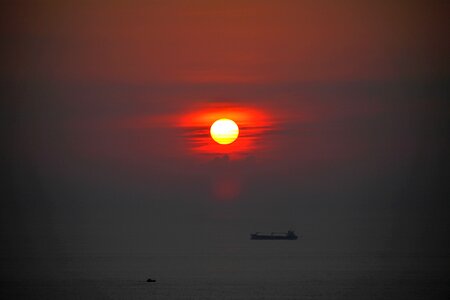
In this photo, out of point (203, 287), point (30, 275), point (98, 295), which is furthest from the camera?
point (30, 275)

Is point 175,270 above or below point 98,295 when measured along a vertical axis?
above

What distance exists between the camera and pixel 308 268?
542 feet

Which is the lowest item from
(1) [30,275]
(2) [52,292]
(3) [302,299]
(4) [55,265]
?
(3) [302,299]

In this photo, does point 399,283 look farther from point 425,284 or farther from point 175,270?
point 175,270

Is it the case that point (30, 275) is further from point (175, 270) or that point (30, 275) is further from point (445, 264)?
point (445, 264)

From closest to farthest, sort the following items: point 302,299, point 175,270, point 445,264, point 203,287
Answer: point 302,299, point 203,287, point 175,270, point 445,264

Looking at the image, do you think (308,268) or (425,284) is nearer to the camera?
(425,284)

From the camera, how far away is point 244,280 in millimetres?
136500

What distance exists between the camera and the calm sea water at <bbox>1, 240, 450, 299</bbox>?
116500 millimetres

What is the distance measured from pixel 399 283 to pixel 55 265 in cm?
7879

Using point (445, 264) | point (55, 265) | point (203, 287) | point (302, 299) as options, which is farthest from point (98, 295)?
point (445, 264)

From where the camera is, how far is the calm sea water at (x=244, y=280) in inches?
4587

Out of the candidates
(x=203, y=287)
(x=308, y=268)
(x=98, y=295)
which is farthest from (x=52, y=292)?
(x=308, y=268)

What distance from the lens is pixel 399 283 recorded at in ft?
438
